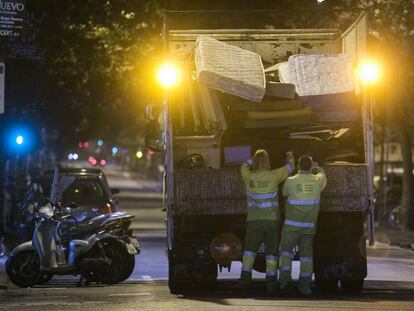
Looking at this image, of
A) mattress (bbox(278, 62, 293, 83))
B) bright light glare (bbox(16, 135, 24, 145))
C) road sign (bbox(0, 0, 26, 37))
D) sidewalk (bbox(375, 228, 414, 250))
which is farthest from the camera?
bright light glare (bbox(16, 135, 24, 145))

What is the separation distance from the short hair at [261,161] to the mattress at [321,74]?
55.4 inches

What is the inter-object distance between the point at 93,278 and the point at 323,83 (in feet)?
14.4

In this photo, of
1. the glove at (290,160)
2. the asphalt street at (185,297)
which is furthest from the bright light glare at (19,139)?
the glove at (290,160)

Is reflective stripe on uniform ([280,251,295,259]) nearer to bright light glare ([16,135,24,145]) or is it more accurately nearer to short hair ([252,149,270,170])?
short hair ([252,149,270,170])

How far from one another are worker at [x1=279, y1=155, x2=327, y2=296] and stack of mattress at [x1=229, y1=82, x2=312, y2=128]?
883 millimetres

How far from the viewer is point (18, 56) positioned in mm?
21797

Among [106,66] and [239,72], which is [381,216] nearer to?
[106,66]

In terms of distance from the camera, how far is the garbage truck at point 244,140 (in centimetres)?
1248

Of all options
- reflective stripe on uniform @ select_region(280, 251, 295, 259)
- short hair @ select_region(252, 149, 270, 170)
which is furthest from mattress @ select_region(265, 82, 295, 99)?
reflective stripe on uniform @ select_region(280, 251, 295, 259)

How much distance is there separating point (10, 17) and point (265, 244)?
6.14 m

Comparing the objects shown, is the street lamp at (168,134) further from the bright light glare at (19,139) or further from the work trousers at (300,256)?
the bright light glare at (19,139)

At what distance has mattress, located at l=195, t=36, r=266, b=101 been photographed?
494 inches

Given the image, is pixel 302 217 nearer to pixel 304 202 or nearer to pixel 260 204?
pixel 304 202

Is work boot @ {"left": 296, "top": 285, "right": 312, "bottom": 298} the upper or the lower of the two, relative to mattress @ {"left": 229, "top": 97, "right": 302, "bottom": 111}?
lower
